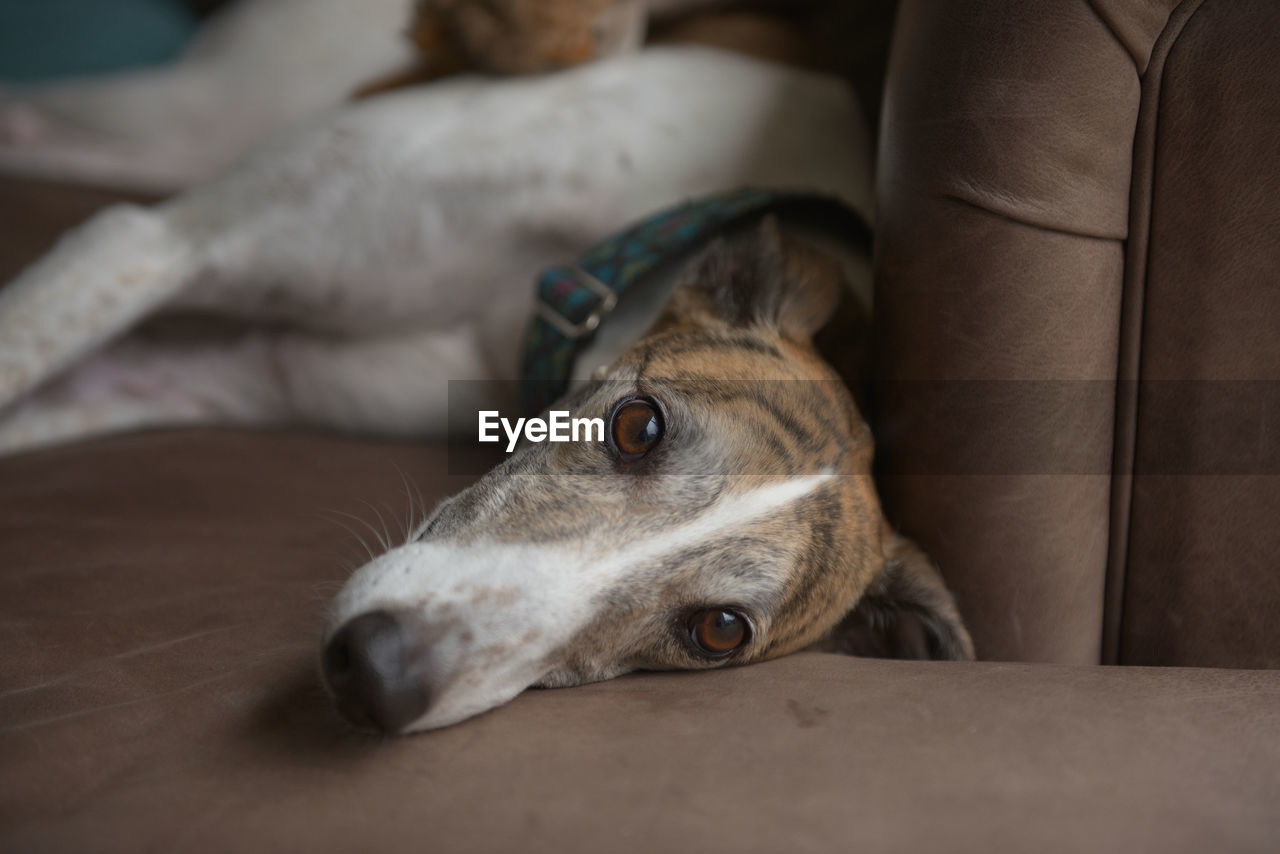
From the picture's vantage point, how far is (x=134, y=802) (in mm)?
923

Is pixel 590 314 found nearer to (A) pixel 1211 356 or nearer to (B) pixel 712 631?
(B) pixel 712 631

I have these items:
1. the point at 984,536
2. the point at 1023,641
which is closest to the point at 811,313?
the point at 984,536

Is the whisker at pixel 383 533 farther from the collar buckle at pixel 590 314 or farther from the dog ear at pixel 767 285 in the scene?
the dog ear at pixel 767 285

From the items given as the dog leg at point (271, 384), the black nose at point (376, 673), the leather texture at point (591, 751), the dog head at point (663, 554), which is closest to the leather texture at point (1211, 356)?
the leather texture at point (591, 751)

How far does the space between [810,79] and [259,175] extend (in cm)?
135

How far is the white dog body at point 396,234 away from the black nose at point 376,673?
109 cm

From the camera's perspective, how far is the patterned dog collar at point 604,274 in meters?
1.73

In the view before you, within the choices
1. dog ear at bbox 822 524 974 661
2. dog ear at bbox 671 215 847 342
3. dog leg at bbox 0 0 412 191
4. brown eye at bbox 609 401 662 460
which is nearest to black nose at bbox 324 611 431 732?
brown eye at bbox 609 401 662 460

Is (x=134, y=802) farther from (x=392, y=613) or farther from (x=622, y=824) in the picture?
(x=622, y=824)

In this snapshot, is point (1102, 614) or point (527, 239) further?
point (527, 239)

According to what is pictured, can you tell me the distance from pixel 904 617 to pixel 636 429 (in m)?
0.55

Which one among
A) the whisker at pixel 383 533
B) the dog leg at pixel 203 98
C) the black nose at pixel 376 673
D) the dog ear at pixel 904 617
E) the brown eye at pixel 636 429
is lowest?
the dog ear at pixel 904 617

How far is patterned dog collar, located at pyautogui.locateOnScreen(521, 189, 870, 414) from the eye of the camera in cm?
173

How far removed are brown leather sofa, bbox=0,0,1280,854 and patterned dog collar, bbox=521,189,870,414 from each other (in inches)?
14.2
